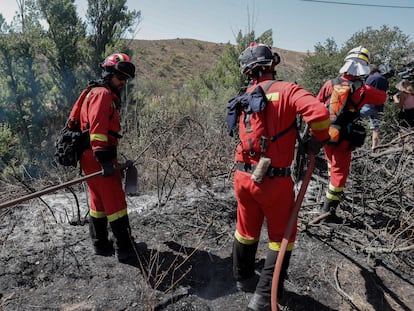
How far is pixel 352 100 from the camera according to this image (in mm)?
3854

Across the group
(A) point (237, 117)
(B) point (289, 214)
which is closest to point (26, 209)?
(A) point (237, 117)

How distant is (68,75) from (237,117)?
12890mm

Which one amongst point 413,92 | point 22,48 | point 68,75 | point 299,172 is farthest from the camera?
point 68,75

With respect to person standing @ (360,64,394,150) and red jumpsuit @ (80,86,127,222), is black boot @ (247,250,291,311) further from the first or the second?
person standing @ (360,64,394,150)

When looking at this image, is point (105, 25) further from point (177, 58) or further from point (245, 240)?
point (177, 58)

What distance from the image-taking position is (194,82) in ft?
57.9

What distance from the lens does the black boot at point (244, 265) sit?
2.98 m

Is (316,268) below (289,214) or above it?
below

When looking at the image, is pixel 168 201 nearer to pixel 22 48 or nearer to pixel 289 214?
pixel 289 214

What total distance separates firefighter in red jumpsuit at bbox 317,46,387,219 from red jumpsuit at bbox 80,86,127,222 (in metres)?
2.47

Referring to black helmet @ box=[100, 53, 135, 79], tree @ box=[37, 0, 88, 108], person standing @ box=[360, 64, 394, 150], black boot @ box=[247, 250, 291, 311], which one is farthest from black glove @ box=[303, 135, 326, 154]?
tree @ box=[37, 0, 88, 108]

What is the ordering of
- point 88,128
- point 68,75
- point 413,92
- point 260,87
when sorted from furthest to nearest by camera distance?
point 68,75 < point 413,92 < point 88,128 < point 260,87

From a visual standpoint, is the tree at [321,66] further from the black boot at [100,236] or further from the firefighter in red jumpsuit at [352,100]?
the black boot at [100,236]

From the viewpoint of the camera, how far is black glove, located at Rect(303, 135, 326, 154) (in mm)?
Result: 2701
